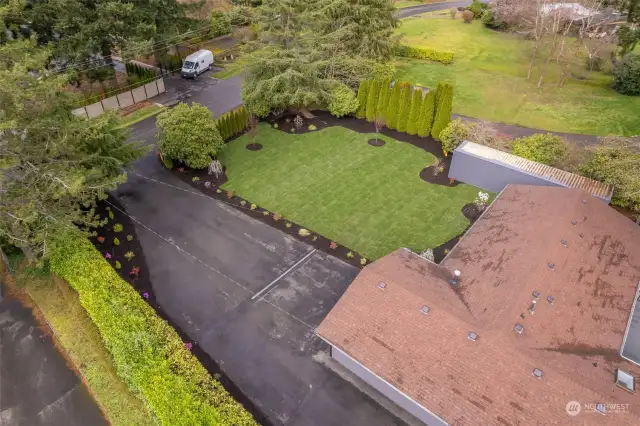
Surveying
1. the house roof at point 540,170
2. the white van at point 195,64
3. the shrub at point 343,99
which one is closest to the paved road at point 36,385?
the shrub at point 343,99

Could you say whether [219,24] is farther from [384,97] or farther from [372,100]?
[384,97]

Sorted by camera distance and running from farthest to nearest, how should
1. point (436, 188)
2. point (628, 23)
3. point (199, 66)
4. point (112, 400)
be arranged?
point (199, 66)
point (628, 23)
point (436, 188)
point (112, 400)

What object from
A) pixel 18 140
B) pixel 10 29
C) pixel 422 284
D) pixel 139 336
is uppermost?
pixel 10 29

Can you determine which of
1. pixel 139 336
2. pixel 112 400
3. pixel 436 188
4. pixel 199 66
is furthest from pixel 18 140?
pixel 199 66

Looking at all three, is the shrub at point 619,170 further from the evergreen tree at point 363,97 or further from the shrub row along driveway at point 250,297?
the evergreen tree at point 363,97

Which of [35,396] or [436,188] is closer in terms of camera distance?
[35,396]

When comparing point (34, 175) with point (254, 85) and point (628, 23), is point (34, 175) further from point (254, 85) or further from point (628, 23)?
point (628, 23)

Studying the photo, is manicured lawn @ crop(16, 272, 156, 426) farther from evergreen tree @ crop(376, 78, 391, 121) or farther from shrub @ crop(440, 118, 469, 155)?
evergreen tree @ crop(376, 78, 391, 121)
